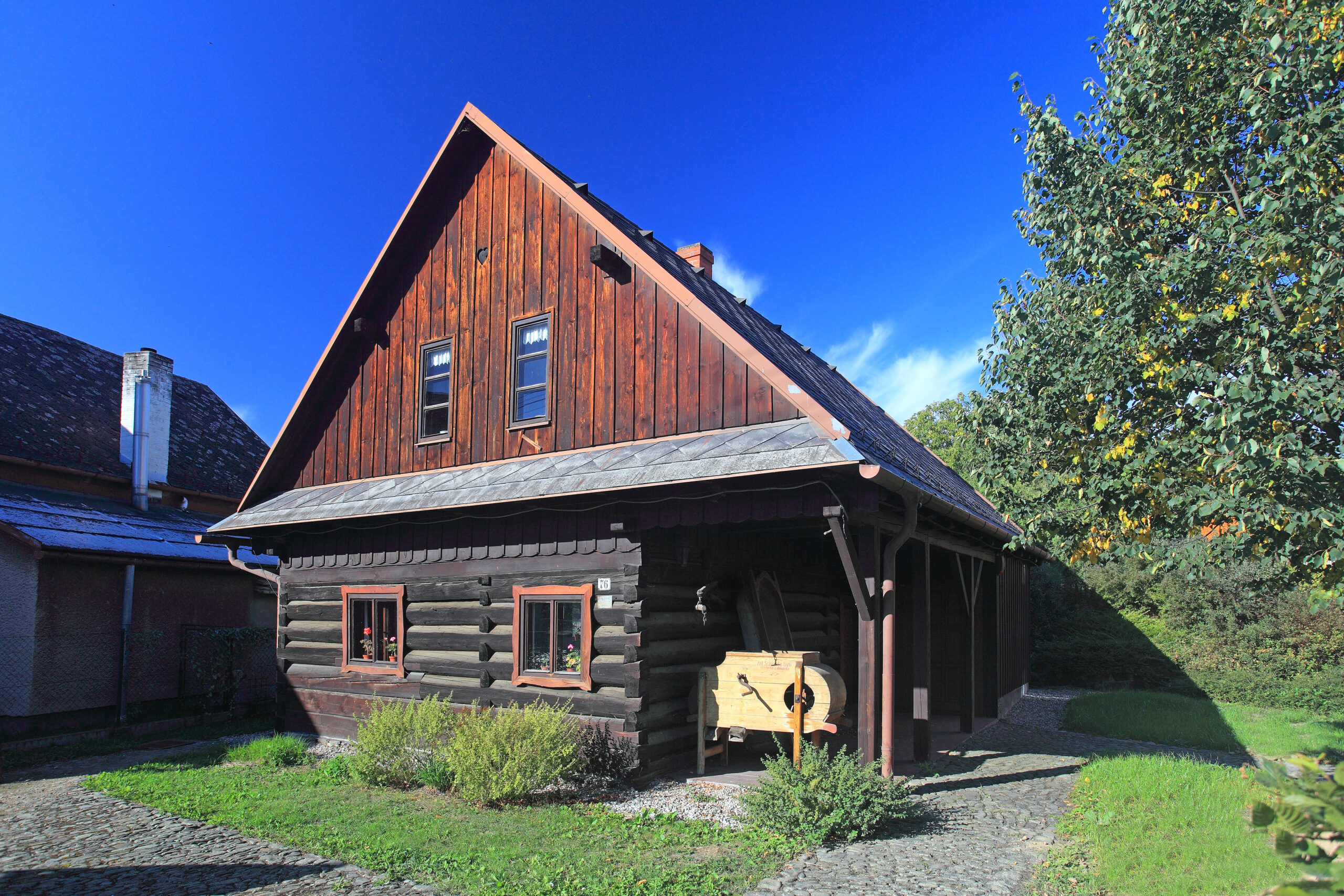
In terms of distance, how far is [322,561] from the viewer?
12.9 metres

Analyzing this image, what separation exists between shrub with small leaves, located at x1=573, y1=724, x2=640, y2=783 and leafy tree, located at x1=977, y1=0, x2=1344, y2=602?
17.6 feet

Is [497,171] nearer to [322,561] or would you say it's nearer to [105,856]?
[322,561]

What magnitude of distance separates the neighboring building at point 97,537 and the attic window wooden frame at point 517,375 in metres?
7.56

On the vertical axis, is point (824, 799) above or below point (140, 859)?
above

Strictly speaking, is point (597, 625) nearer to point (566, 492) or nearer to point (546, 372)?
point (566, 492)

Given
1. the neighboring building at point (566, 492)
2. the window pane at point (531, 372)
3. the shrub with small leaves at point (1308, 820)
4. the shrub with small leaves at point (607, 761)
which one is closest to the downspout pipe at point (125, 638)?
the neighboring building at point (566, 492)

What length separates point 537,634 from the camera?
10.6 metres

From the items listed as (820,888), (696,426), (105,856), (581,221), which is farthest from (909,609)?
(105,856)

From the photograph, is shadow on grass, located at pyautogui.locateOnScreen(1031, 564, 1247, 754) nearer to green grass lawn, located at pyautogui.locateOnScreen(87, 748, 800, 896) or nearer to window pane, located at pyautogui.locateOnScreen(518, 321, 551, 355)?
green grass lawn, located at pyautogui.locateOnScreen(87, 748, 800, 896)

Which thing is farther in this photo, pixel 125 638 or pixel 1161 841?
pixel 125 638

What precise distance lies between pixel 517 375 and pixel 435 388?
166 cm

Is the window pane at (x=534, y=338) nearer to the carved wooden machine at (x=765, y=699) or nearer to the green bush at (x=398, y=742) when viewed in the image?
the carved wooden machine at (x=765, y=699)

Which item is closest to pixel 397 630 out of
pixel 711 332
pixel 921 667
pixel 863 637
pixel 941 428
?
pixel 711 332

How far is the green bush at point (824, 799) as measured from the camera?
7137 mm
